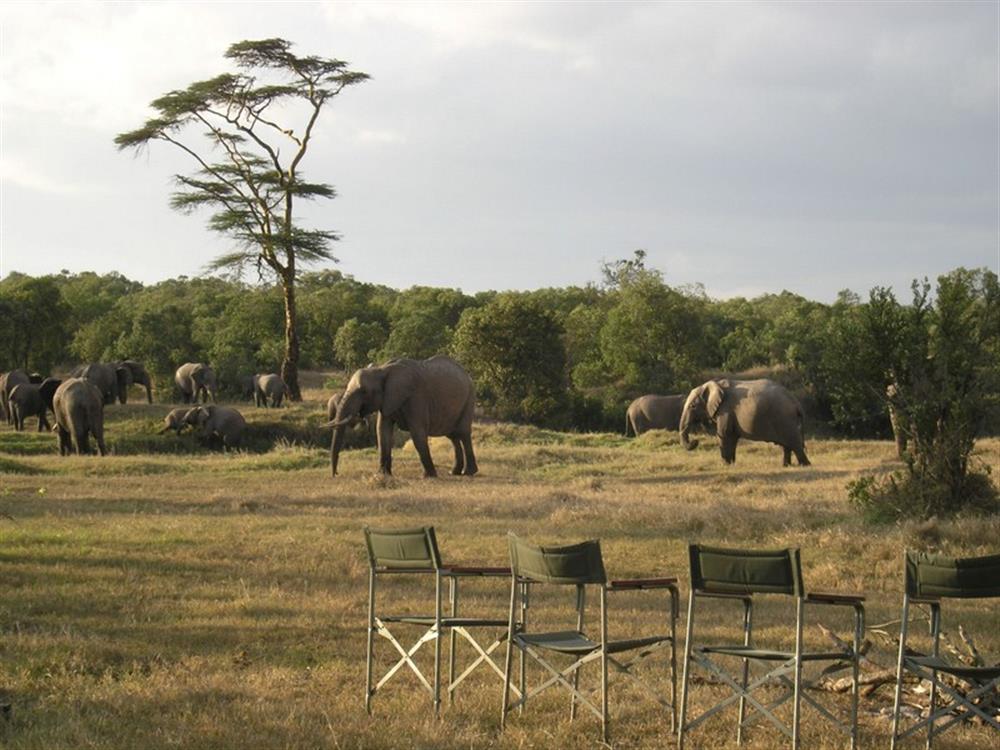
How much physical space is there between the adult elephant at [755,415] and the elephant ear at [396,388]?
860cm

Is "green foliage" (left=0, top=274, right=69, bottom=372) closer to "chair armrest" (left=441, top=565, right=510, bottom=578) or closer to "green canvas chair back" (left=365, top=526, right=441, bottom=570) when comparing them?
"green canvas chair back" (left=365, top=526, right=441, bottom=570)

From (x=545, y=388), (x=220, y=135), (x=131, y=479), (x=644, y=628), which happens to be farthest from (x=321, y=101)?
(x=644, y=628)

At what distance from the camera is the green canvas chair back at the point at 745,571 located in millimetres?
7012

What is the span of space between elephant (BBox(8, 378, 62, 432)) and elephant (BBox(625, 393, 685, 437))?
20.5m

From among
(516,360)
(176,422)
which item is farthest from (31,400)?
(516,360)

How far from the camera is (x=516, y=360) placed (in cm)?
5041

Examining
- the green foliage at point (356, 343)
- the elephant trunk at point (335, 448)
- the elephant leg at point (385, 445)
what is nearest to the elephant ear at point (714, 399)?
the elephant leg at point (385, 445)

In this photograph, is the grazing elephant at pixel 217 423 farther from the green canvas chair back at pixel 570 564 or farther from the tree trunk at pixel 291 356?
the green canvas chair back at pixel 570 564

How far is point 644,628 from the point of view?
11062 mm

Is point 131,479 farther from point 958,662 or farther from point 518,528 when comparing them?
point 958,662

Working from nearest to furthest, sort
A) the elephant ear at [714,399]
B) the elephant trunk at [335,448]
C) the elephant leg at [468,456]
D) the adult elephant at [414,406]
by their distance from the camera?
the elephant trunk at [335,448] → the adult elephant at [414,406] → the elephant leg at [468,456] → the elephant ear at [714,399]

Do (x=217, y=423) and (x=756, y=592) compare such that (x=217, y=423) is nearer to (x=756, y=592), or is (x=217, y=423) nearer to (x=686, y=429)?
(x=686, y=429)

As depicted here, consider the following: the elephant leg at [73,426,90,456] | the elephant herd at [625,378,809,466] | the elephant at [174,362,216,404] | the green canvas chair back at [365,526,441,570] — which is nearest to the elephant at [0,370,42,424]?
Answer: the elephant at [174,362,216,404]

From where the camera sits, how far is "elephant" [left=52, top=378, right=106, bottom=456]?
109 ft
